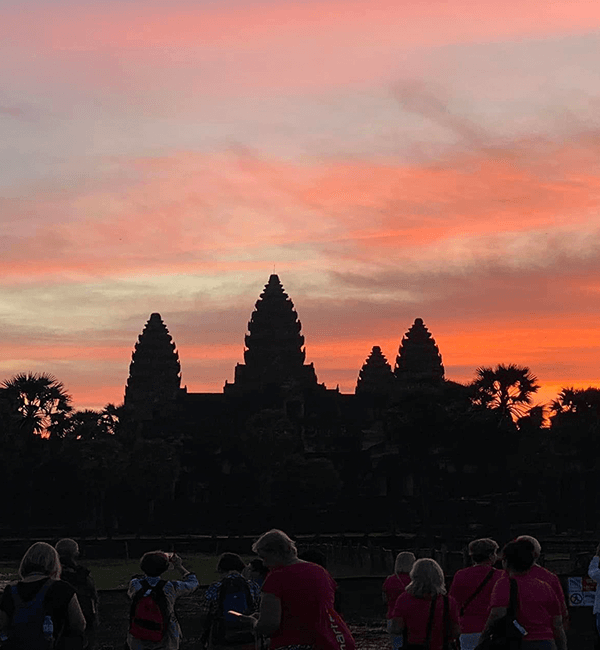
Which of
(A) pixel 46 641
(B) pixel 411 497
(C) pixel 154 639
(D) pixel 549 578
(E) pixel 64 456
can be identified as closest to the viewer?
(A) pixel 46 641

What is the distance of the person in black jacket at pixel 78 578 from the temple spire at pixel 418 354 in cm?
13502

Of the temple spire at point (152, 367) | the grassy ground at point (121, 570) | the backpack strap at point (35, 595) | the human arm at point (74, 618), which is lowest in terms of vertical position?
the grassy ground at point (121, 570)

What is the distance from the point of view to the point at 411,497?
98.8 meters

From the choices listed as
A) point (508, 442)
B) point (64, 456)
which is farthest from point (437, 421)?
point (64, 456)

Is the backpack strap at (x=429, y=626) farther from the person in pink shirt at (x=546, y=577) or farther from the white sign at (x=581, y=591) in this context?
the white sign at (x=581, y=591)

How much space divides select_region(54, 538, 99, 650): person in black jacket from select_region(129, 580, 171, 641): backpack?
106 centimetres

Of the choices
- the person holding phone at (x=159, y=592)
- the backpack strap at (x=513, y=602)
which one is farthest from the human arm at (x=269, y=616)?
the person holding phone at (x=159, y=592)

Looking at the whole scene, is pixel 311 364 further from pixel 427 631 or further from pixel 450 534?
pixel 427 631

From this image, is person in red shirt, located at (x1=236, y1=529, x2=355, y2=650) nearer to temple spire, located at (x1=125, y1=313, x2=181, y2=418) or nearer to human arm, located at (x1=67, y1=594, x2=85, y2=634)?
human arm, located at (x1=67, y1=594, x2=85, y2=634)

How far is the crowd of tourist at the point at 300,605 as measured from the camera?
27.2 feet

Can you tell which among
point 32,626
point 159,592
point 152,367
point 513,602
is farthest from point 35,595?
point 152,367

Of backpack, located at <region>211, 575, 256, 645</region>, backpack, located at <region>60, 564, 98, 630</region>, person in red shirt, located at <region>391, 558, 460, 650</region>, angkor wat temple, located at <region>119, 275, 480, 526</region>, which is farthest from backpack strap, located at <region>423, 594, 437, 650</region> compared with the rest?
angkor wat temple, located at <region>119, 275, 480, 526</region>

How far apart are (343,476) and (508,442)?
2981cm

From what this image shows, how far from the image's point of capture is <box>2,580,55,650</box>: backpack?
8945mm
